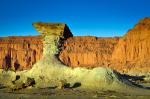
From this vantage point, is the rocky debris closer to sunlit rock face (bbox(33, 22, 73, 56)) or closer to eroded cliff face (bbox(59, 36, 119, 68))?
sunlit rock face (bbox(33, 22, 73, 56))

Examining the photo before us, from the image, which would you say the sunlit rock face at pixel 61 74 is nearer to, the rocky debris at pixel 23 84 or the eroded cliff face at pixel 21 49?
the rocky debris at pixel 23 84

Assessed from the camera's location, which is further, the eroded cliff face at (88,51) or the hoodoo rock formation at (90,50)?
the eroded cliff face at (88,51)

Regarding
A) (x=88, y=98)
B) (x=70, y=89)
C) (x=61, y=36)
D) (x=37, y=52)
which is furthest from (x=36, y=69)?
(x=37, y=52)

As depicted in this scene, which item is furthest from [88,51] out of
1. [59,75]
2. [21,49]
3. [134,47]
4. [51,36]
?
[59,75]

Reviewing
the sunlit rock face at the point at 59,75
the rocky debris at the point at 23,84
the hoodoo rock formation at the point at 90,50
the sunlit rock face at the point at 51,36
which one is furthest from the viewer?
the hoodoo rock formation at the point at 90,50

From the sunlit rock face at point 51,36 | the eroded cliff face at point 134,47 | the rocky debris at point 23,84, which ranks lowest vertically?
the rocky debris at point 23,84

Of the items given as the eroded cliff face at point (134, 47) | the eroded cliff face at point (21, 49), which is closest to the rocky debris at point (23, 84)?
the eroded cliff face at point (134, 47)

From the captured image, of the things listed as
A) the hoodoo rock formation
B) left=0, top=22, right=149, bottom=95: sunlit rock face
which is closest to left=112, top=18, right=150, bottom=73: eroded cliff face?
the hoodoo rock formation

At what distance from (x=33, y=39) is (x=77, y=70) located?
147 m

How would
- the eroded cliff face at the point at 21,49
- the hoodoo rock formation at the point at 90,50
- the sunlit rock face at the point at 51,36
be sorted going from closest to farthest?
1. the sunlit rock face at the point at 51,36
2. the hoodoo rock formation at the point at 90,50
3. the eroded cliff face at the point at 21,49

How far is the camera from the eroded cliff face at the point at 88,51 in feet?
543

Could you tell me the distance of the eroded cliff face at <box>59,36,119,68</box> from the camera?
165500mm

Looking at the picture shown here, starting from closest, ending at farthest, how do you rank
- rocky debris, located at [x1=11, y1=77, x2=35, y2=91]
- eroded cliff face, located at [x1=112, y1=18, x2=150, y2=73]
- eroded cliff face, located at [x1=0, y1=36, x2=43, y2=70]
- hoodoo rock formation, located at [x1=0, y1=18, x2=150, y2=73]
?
rocky debris, located at [x1=11, y1=77, x2=35, y2=91] → eroded cliff face, located at [x1=112, y1=18, x2=150, y2=73] → hoodoo rock formation, located at [x1=0, y1=18, x2=150, y2=73] → eroded cliff face, located at [x1=0, y1=36, x2=43, y2=70]

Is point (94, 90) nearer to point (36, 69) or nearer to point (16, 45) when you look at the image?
point (36, 69)
